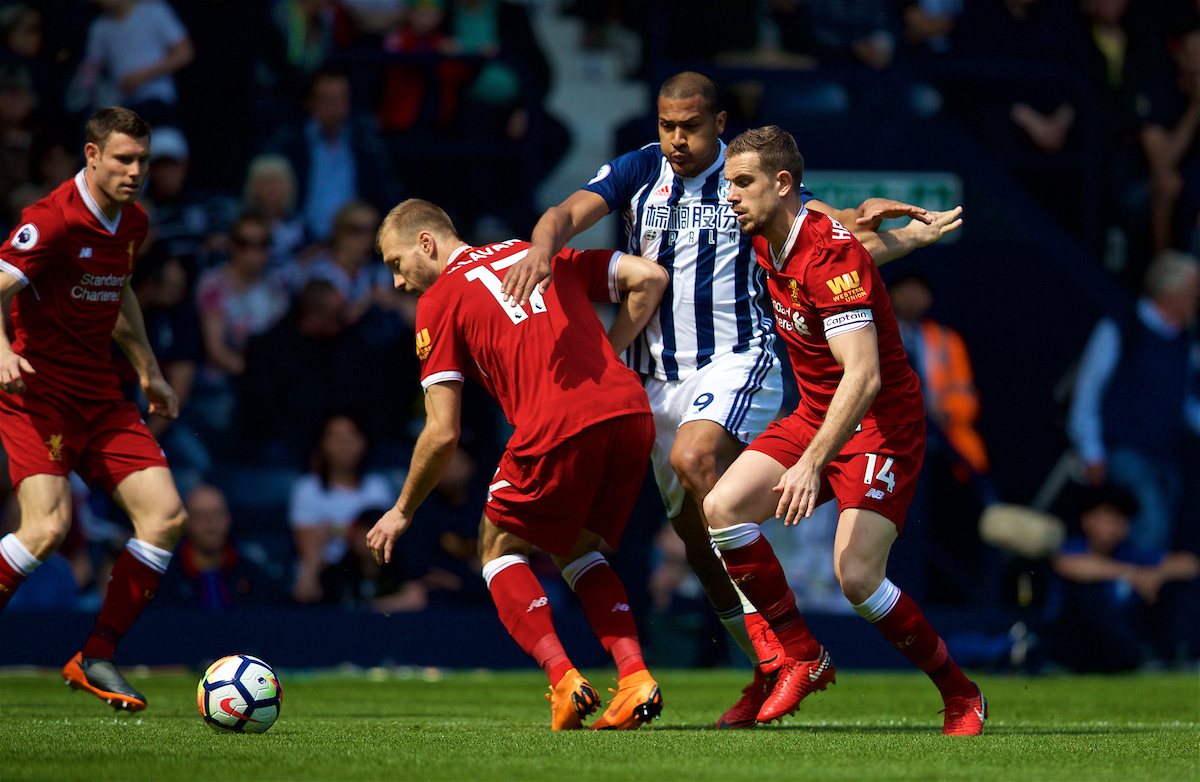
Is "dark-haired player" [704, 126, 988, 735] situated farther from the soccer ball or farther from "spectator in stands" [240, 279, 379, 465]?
"spectator in stands" [240, 279, 379, 465]

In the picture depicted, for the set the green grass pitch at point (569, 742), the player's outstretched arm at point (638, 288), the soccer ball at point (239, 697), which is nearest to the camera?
the green grass pitch at point (569, 742)

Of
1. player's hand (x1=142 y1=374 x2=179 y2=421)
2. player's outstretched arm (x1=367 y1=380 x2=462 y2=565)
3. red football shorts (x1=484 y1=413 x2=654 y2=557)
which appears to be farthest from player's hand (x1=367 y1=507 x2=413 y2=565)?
player's hand (x1=142 y1=374 x2=179 y2=421)

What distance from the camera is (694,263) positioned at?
20.1 ft

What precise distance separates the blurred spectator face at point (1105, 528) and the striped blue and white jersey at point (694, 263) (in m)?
5.56

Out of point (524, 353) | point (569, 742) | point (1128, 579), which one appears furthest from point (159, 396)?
point (1128, 579)

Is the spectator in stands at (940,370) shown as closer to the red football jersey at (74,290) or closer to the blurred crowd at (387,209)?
the blurred crowd at (387,209)

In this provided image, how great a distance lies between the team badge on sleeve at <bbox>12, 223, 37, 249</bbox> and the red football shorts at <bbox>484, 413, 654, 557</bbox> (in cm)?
232

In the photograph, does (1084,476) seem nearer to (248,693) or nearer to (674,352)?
(674,352)

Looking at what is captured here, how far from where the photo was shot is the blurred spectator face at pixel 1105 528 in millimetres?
10742

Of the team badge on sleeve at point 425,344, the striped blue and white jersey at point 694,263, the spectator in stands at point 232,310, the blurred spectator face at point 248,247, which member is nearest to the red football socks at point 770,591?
the striped blue and white jersey at point 694,263

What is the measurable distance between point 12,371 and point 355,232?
192 inches

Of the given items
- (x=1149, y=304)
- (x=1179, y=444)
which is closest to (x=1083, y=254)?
(x=1149, y=304)

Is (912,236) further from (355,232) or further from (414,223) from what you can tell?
(355,232)

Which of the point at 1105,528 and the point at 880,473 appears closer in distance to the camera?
the point at 880,473
